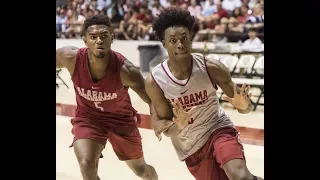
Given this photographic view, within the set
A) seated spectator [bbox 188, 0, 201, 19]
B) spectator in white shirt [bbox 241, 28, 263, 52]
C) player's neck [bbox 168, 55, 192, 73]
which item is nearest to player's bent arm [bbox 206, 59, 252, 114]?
player's neck [bbox 168, 55, 192, 73]

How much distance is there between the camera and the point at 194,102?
3344mm

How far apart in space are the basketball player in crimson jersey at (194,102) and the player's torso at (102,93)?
268 millimetres

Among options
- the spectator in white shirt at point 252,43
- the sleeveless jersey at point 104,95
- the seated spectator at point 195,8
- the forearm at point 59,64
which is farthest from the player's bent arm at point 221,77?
the forearm at point 59,64

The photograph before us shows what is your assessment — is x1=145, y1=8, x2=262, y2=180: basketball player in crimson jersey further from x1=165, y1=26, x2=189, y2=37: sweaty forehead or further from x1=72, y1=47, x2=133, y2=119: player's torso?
x1=72, y1=47, x2=133, y2=119: player's torso

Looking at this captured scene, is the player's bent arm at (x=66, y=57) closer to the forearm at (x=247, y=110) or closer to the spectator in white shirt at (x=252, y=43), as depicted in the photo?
the forearm at (x=247, y=110)

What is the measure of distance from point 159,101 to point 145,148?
1.45 ft

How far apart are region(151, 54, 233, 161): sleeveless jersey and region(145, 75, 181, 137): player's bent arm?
0.03 metres

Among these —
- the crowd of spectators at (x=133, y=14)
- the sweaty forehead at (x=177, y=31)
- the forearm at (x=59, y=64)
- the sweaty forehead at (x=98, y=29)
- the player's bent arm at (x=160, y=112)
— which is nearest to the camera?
the sweaty forehead at (x=177, y=31)

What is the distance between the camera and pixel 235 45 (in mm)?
4238

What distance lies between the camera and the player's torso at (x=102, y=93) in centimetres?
359

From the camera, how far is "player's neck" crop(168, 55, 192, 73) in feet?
10.8

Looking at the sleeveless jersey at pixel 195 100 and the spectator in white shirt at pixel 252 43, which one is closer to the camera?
the sleeveless jersey at pixel 195 100

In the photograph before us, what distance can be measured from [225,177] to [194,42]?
0.83 meters
